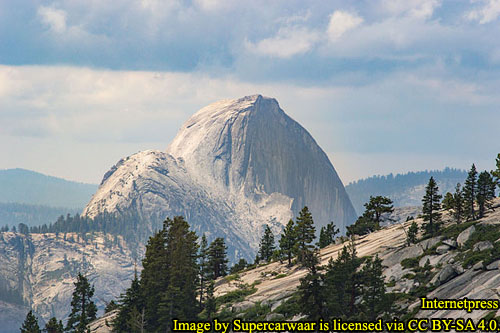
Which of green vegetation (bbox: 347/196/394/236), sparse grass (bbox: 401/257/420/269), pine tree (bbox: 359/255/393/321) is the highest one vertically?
green vegetation (bbox: 347/196/394/236)

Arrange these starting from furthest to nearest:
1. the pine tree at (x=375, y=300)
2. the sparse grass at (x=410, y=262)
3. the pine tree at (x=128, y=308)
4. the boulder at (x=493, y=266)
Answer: the pine tree at (x=128, y=308) → the sparse grass at (x=410, y=262) → the boulder at (x=493, y=266) → the pine tree at (x=375, y=300)

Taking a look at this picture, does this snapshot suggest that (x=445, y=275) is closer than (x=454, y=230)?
Yes

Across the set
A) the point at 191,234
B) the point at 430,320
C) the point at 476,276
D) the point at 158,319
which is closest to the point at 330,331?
the point at 430,320

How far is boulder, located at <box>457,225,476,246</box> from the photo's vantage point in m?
83.3

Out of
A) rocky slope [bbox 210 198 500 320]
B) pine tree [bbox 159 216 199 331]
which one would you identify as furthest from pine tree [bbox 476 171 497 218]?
pine tree [bbox 159 216 199 331]

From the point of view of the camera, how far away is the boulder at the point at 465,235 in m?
83.3

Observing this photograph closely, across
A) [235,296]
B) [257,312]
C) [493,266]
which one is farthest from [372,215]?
[493,266]

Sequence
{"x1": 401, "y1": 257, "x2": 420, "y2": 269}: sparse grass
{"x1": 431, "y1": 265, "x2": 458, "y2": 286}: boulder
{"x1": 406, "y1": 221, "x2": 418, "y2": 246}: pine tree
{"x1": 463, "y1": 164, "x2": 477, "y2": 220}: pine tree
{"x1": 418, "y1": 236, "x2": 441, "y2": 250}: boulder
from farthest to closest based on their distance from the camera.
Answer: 1. {"x1": 463, "y1": 164, "x2": 477, "y2": 220}: pine tree
2. {"x1": 406, "y1": 221, "x2": 418, "y2": 246}: pine tree
3. {"x1": 418, "y1": 236, "x2": 441, "y2": 250}: boulder
4. {"x1": 401, "y1": 257, "x2": 420, "y2": 269}: sparse grass
5. {"x1": 431, "y1": 265, "x2": 458, "y2": 286}: boulder

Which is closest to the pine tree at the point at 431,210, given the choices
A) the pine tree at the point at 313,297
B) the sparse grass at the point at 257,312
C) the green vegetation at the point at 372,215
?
the green vegetation at the point at 372,215

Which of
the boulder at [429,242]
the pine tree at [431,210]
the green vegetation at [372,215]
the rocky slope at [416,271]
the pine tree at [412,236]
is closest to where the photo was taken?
the rocky slope at [416,271]

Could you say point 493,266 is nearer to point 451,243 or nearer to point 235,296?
point 451,243

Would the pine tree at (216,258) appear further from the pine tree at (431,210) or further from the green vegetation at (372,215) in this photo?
the pine tree at (431,210)

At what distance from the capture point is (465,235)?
8469 cm

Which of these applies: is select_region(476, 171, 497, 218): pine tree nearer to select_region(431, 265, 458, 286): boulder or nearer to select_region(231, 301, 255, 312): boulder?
select_region(431, 265, 458, 286): boulder
